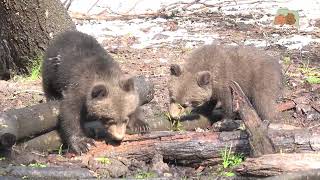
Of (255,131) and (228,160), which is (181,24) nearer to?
(228,160)

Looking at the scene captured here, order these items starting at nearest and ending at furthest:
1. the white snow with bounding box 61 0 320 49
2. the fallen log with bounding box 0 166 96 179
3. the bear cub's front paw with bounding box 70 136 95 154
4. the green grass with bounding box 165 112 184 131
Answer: the fallen log with bounding box 0 166 96 179
the bear cub's front paw with bounding box 70 136 95 154
the green grass with bounding box 165 112 184 131
the white snow with bounding box 61 0 320 49

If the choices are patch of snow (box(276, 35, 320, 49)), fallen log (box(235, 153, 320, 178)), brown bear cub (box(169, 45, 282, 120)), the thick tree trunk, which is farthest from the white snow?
fallen log (box(235, 153, 320, 178))

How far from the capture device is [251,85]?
24.7 feet

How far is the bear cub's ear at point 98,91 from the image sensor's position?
249 inches

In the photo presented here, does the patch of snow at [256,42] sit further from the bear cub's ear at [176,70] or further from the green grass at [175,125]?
the green grass at [175,125]

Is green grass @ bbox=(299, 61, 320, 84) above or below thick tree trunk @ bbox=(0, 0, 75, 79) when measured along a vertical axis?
below

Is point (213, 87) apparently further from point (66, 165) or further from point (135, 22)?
point (135, 22)

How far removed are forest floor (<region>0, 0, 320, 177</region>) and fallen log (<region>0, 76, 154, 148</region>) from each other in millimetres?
1320

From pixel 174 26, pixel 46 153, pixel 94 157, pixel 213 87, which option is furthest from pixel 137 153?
pixel 174 26

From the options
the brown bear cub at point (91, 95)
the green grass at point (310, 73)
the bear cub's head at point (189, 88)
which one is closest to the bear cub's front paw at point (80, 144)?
the brown bear cub at point (91, 95)

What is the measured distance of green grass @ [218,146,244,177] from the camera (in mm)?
5883

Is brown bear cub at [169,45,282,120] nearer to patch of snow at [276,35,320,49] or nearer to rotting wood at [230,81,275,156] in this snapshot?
rotting wood at [230,81,275,156]

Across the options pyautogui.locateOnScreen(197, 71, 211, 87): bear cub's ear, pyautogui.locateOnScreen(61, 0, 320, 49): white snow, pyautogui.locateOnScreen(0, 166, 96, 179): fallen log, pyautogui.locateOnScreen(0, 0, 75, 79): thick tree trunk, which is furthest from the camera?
pyautogui.locateOnScreen(61, 0, 320, 49): white snow

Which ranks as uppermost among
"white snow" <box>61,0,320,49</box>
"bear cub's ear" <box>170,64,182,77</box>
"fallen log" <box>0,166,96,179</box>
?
"white snow" <box>61,0,320,49</box>
